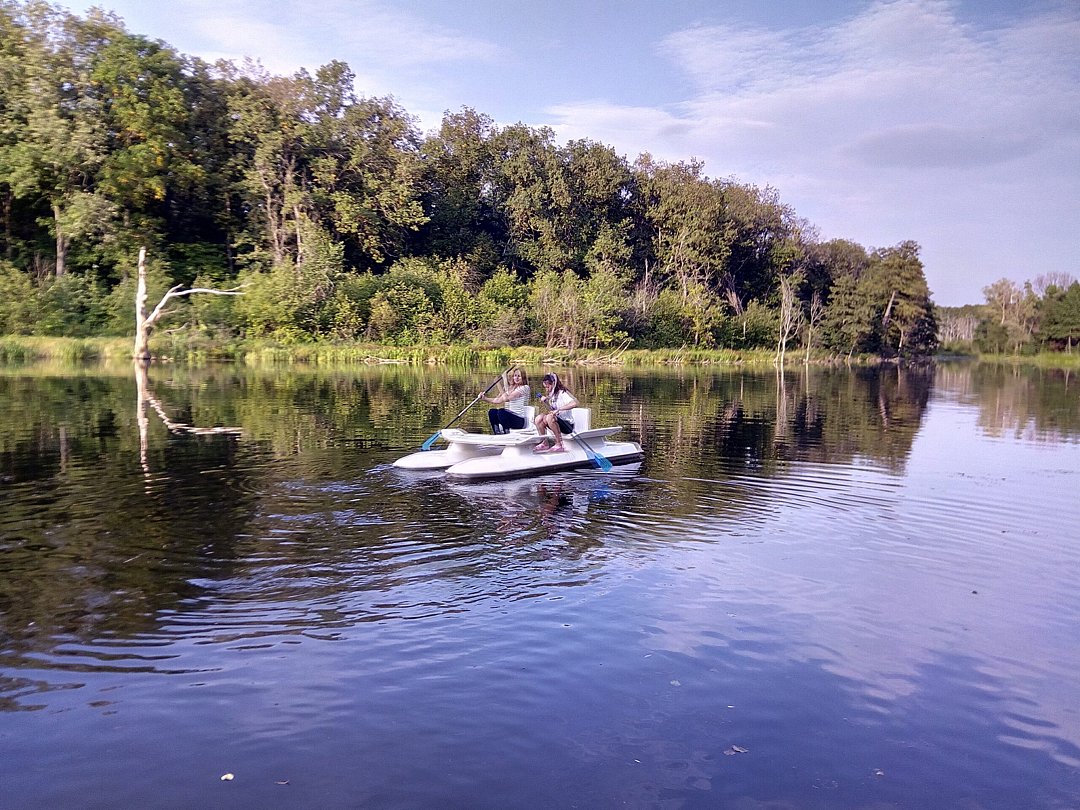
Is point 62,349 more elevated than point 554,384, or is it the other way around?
point 62,349

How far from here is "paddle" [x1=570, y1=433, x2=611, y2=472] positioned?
1351 centimetres

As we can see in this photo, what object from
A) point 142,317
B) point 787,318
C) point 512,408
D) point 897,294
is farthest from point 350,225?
point 897,294

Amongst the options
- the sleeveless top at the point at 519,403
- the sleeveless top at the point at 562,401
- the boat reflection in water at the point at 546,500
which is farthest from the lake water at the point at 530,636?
the sleeveless top at the point at 519,403

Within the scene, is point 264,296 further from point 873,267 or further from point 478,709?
point 873,267

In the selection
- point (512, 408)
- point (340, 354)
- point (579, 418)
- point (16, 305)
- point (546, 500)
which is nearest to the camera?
point (546, 500)

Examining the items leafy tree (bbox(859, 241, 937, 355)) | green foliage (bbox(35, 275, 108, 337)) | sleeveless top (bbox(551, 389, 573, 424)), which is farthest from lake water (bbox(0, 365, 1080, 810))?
leafy tree (bbox(859, 241, 937, 355))

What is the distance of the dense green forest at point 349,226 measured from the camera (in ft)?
137

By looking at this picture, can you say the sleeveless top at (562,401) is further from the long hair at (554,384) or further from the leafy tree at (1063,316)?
the leafy tree at (1063,316)

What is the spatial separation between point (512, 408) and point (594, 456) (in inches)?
71.9

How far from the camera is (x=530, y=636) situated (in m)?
6.25

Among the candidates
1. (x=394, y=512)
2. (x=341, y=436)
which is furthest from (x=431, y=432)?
(x=394, y=512)

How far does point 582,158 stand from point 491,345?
2018cm

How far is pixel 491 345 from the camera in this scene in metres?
47.2

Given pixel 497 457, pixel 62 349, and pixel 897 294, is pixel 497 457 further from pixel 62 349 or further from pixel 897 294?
pixel 897 294
